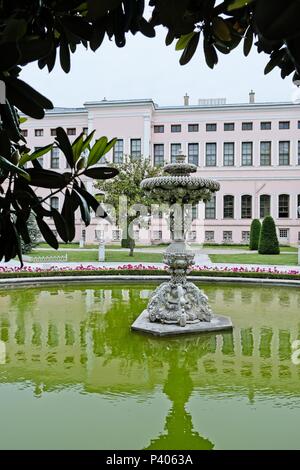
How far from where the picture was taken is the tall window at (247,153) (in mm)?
33969

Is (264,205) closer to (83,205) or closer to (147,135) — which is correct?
(147,135)

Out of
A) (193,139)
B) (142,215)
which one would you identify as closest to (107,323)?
(142,215)

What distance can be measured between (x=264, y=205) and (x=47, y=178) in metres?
33.5

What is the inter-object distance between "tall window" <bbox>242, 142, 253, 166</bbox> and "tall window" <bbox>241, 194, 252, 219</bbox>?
2.69m

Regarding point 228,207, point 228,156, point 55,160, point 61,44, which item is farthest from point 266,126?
point 61,44

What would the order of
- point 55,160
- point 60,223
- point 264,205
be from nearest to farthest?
point 60,223 → point 264,205 → point 55,160

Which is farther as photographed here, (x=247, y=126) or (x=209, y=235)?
(x=247, y=126)

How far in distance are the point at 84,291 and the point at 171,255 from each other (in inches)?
161

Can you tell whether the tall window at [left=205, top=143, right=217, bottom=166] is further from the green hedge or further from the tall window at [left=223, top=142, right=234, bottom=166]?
the green hedge

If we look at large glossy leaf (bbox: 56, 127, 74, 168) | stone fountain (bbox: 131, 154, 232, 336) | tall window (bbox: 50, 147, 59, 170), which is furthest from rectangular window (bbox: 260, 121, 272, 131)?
large glossy leaf (bbox: 56, 127, 74, 168)

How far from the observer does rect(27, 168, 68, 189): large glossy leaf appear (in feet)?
3.83

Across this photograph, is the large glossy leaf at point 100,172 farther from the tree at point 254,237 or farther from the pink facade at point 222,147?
the pink facade at point 222,147

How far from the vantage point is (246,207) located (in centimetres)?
3359

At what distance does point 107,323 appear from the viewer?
6.77m
